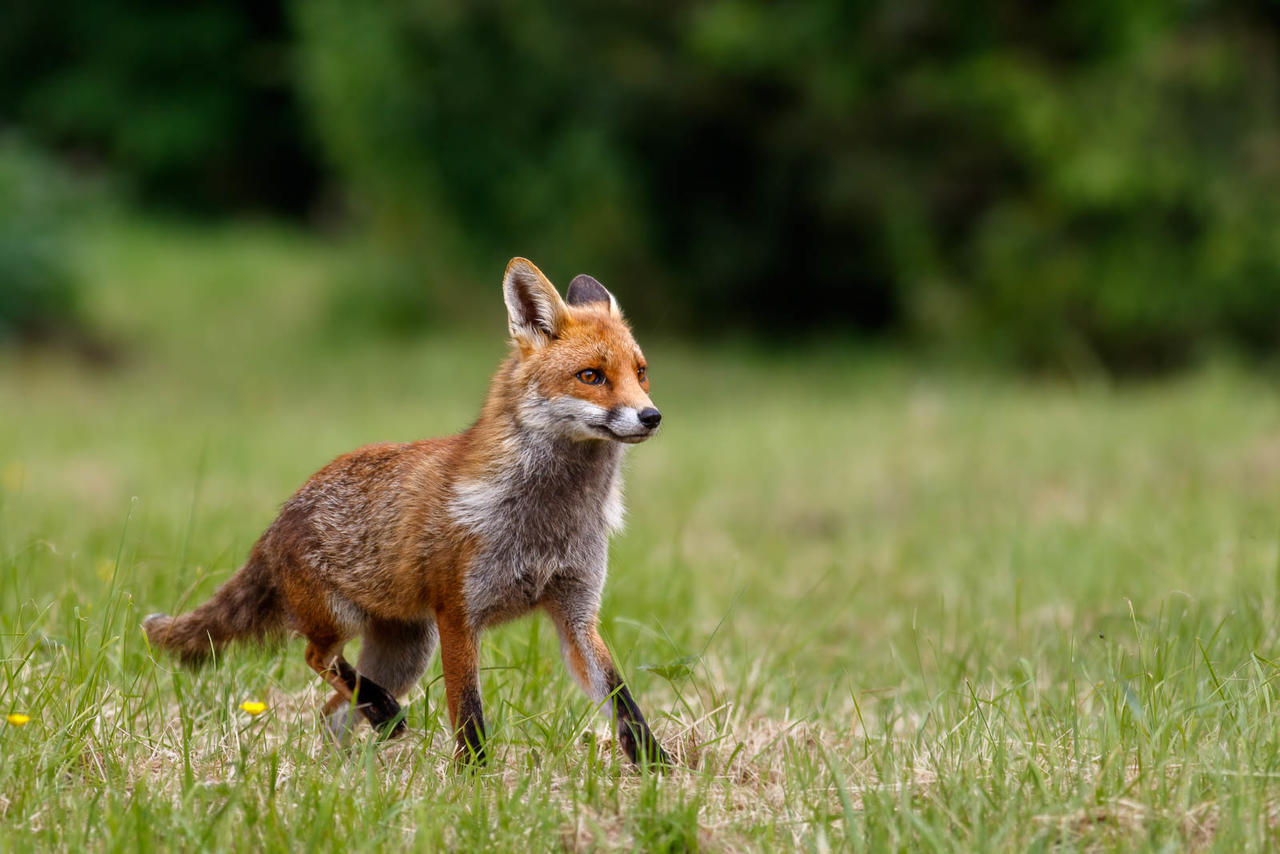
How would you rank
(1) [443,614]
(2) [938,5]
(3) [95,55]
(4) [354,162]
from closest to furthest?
(1) [443,614], (2) [938,5], (4) [354,162], (3) [95,55]

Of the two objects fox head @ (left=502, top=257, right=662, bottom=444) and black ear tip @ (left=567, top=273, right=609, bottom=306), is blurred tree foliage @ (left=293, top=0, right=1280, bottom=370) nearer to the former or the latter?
black ear tip @ (left=567, top=273, right=609, bottom=306)

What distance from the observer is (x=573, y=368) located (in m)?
3.85

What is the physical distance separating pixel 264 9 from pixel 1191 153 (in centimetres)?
2827

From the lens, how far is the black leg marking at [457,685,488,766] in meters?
3.66

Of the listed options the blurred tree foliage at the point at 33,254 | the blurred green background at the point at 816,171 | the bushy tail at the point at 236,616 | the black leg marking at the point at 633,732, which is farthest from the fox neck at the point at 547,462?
the blurred tree foliage at the point at 33,254

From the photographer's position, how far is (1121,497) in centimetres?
887

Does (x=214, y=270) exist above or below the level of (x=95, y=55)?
below

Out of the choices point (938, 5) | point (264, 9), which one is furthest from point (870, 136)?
point (264, 9)

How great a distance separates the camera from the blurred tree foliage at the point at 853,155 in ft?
45.6

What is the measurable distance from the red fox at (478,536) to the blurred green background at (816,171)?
1117 centimetres

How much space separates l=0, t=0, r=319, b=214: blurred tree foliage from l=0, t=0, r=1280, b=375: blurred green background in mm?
11922

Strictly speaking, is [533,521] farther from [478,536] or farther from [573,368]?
[573,368]

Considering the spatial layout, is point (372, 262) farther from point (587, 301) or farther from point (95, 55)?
point (587, 301)

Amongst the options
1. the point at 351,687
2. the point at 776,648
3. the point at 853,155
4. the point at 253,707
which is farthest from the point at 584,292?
the point at 853,155
